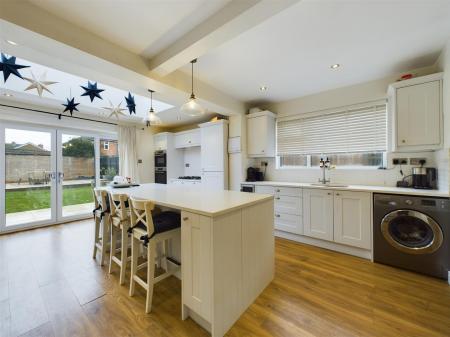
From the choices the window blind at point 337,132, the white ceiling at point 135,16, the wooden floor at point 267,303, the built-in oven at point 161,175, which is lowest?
the wooden floor at point 267,303

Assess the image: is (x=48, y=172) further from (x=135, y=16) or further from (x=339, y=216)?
(x=339, y=216)

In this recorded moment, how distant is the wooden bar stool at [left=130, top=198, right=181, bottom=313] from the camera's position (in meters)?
1.62

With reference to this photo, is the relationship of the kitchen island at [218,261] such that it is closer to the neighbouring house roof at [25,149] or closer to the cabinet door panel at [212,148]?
the cabinet door panel at [212,148]

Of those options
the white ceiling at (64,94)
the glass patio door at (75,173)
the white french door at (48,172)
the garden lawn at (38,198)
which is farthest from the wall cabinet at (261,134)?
the garden lawn at (38,198)

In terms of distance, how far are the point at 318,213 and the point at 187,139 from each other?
3.56 metres

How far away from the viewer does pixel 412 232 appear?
2213 mm

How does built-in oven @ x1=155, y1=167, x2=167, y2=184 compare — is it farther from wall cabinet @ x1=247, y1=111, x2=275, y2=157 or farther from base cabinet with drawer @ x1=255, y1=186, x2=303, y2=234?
base cabinet with drawer @ x1=255, y1=186, x2=303, y2=234

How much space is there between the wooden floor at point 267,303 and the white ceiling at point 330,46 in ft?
8.33

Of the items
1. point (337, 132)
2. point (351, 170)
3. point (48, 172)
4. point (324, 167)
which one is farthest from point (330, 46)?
point (48, 172)

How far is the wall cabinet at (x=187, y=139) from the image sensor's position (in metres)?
4.78

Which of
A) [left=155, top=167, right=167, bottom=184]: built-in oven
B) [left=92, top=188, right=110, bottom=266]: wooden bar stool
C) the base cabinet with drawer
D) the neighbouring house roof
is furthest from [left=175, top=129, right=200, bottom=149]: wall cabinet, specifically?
the neighbouring house roof

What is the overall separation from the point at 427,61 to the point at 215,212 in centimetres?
325

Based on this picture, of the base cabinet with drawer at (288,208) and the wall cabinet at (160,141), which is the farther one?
the wall cabinet at (160,141)

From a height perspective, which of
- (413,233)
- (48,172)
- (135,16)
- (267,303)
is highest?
(135,16)
